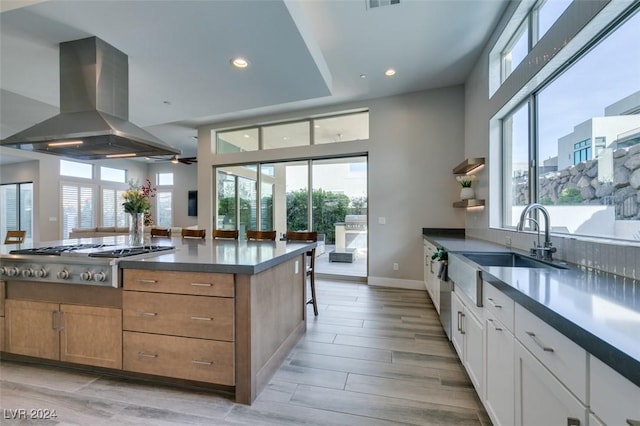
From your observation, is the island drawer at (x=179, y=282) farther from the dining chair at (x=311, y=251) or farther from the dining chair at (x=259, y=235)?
the dining chair at (x=259, y=235)

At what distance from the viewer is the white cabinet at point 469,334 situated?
1.69m

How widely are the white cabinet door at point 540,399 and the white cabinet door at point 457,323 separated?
0.90m

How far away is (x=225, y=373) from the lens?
175 centimetres

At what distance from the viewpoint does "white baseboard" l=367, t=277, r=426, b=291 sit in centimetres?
448

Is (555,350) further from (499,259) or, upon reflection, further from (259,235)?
(259,235)

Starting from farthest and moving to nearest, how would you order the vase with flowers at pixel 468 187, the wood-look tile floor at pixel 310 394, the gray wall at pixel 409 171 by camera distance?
the gray wall at pixel 409 171
the vase with flowers at pixel 468 187
the wood-look tile floor at pixel 310 394

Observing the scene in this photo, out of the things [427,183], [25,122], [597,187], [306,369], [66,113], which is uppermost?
[25,122]

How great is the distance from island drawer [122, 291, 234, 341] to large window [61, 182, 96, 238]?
9047 mm

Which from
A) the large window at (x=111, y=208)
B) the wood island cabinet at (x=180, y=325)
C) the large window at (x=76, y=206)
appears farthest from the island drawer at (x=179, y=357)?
the large window at (x=111, y=208)

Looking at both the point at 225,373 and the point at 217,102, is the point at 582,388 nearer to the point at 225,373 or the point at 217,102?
the point at 225,373

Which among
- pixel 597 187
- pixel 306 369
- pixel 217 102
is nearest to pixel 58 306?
pixel 306 369

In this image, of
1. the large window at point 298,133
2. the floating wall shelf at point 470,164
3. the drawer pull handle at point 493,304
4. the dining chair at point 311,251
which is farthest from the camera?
the large window at point 298,133

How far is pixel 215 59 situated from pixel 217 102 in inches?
41.9

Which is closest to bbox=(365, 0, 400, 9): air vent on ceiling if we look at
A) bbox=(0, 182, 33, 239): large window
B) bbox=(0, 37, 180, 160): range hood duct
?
bbox=(0, 37, 180, 160): range hood duct
